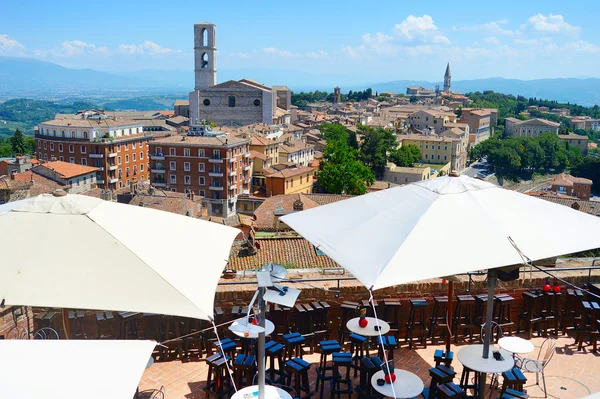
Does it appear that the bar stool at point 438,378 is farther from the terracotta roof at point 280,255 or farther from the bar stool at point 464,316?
the terracotta roof at point 280,255

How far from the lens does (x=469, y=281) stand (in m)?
7.64

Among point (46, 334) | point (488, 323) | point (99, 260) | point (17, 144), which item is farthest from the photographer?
point (17, 144)

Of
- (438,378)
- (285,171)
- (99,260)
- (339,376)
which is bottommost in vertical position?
(285,171)

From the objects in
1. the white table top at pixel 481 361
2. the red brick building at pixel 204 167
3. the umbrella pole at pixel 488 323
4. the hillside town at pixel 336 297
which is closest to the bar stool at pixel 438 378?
the hillside town at pixel 336 297

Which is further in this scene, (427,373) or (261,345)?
(427,373)

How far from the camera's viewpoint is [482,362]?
18.2 ft

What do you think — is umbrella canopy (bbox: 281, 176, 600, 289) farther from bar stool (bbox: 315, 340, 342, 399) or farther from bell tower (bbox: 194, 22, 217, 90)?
bell tower (bbox: 194, 22, 217, 90)

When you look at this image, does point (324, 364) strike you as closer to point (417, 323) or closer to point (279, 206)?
point (417, 323)

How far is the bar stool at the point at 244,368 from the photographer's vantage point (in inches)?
230

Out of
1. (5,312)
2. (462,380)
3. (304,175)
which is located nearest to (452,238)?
(462,380)

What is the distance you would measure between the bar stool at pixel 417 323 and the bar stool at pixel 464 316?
16.2 inches

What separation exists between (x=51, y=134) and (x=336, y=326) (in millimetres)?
54641

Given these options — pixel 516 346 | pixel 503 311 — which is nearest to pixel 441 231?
pixel 516 346

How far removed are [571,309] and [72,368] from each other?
6.66 meters
